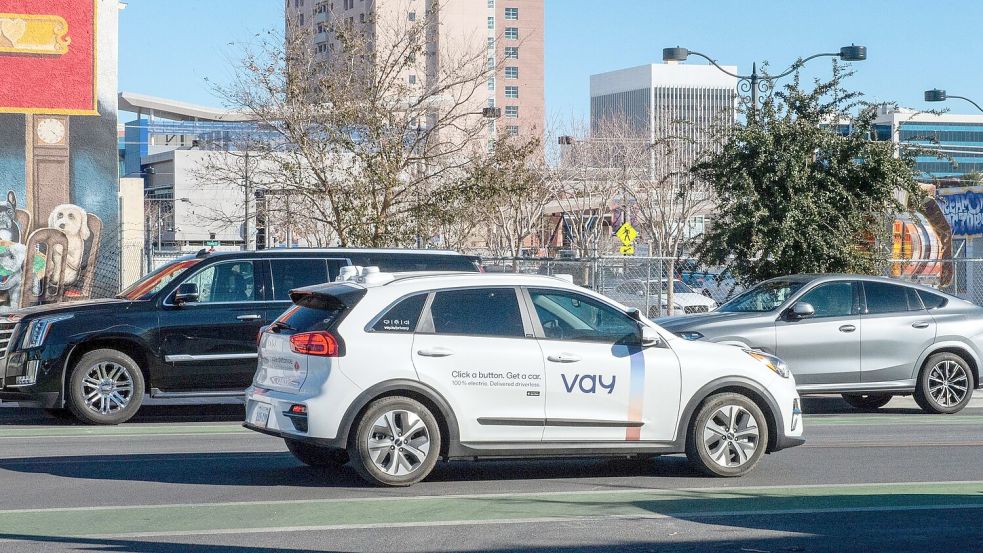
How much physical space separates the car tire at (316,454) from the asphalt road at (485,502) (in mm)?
106

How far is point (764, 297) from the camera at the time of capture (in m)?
15.5

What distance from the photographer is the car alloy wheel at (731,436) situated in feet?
32.0

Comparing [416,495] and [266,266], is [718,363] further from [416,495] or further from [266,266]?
[266,266]

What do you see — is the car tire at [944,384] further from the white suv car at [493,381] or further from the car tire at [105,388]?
the car tire at [105,388]

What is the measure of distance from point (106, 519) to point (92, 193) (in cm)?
1458

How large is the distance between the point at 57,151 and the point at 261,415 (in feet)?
45.0

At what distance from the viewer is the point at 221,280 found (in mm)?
14242

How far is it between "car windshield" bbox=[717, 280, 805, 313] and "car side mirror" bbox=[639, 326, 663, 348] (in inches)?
232

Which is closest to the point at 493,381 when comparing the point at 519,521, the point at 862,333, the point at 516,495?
the point at 516,495

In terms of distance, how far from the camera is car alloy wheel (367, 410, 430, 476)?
8.98 m

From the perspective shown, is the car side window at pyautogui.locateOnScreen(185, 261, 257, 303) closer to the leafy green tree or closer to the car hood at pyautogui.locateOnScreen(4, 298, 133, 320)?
the car hood at pyautogui.locateOnScreen(4, 298, 133, 320)

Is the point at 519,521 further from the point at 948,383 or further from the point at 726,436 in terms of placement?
the point at 948,383

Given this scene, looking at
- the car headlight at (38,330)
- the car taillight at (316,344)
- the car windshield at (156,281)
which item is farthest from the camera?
the car windshield at (156,281)

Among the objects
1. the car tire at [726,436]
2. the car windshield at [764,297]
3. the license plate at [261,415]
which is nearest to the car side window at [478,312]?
the license plate at [261,415]
